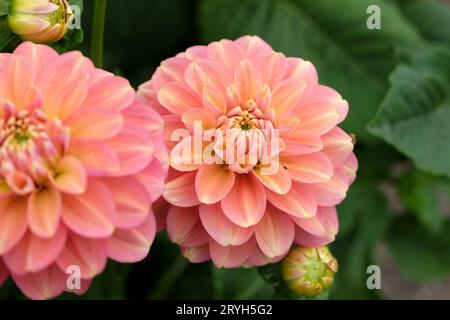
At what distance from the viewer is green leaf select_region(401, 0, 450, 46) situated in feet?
4.72

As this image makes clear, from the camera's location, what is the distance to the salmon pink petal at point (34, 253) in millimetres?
556

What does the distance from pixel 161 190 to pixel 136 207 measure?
0.03 metres

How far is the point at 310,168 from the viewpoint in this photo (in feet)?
2.19

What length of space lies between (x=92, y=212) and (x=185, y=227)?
13 cm

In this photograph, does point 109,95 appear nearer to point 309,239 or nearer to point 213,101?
point 213,101

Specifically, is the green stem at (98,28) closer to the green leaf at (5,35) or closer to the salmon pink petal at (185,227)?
the green leaf at (5,35)

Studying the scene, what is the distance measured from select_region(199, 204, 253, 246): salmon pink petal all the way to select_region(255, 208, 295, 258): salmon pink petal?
0.01 meters

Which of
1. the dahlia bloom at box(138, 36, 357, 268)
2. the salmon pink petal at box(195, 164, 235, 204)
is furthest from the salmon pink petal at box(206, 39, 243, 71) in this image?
the salmon pink petal at box(195, 164, 235, 204)

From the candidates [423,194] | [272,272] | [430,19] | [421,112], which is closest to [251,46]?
[272,272]

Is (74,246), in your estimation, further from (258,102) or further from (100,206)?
(258,102)

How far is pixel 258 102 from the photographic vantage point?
0.70 m

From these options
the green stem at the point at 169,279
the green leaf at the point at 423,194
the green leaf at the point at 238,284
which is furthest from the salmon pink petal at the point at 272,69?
the green leaf at the point at 423,194
